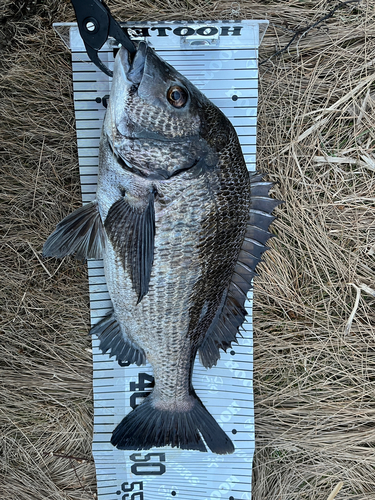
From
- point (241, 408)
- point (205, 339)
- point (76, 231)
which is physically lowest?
point (241, 408)

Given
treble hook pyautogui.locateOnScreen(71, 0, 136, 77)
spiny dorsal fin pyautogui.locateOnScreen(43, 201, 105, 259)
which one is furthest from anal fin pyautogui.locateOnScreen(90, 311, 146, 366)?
treble hook pyautogui.locateOnScreen(71, 0, 136, 77)

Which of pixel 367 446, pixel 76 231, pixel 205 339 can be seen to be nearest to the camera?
pixel 76 231

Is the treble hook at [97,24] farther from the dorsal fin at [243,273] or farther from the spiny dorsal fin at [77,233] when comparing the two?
the dorsal fin at [243,273]

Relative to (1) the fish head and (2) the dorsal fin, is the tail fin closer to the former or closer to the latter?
(2) the dorsal fin

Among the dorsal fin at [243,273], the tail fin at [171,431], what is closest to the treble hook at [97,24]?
the dorsal fin at [243,273]

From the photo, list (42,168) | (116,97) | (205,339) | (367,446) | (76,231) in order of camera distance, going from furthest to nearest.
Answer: (367,446) → (42,168) → (205,339) → (76,231) → (116,97)

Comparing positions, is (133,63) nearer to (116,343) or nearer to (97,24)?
(97,24)

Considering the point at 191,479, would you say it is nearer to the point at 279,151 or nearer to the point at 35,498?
the point at 35,498

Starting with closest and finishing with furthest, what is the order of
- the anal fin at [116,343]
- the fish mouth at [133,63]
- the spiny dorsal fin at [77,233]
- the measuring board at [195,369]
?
the fish mouth at [133,63] < the spiny dorsal fin at [77,233] < the anal fin at [116,343] < the measuring board at [195,369]

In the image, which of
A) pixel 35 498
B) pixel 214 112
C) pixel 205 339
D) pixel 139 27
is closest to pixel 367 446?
pixel 205 339
